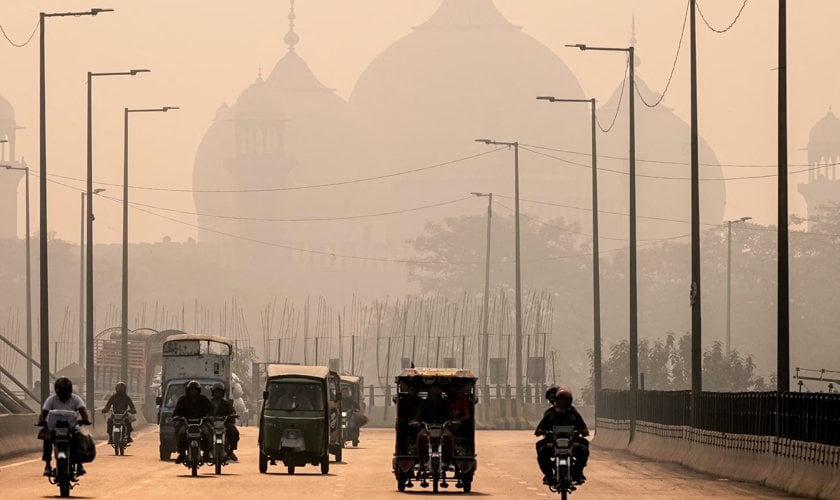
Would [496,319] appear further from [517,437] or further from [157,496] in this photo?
[157,496]

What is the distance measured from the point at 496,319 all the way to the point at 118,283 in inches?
1217

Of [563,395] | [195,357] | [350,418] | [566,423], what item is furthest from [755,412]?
[195,357]

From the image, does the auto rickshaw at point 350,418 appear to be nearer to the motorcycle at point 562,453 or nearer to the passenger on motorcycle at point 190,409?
the passenger on motorcycle at point 190,409

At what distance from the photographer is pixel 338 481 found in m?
35.9

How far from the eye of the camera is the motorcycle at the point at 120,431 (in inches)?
1861

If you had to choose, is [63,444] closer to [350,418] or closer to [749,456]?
[749,456]

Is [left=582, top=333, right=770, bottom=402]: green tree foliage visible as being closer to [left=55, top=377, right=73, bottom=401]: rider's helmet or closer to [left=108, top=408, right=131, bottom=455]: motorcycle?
[left=108, top=408, right=131, bottom=455]: motorcycle

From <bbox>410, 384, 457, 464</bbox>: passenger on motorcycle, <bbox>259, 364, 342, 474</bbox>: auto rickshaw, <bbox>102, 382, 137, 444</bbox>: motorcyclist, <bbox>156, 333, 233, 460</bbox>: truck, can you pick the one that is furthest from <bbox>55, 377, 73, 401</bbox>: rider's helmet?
<bbox>156, 333, 233, 460</bbox>: truck

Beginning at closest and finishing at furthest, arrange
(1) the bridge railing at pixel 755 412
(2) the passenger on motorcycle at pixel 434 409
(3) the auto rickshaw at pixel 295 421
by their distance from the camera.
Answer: (1) the bridge railing at pixel 755 412
(2) the passenger on motorcycle at pixel 434 409
(3) the auto rickshaw at pixel 295 421

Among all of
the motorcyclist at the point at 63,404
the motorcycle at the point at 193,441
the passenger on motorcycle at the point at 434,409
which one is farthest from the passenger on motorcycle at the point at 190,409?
the motorcyclist at the point at 63,404

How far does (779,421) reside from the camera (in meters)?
34.9

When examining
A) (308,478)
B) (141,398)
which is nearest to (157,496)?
(308,478)

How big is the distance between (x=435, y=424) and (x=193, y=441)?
17.5 ft

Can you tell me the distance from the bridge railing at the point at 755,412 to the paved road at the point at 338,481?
0.93 m
